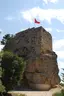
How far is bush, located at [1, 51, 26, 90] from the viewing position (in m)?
46.1

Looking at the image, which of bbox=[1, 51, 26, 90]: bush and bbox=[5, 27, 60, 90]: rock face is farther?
bbox=[5, 27, 60, 90]: rock face

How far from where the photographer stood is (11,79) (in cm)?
4609

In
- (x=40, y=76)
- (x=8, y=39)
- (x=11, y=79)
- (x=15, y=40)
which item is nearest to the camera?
(x=11, y=79)

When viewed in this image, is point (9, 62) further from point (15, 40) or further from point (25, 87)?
point (15, 40)

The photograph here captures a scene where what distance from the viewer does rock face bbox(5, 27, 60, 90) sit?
6062 cm

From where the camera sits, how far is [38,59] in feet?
202

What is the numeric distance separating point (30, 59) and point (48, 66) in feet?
13.3

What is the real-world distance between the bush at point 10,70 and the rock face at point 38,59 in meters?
12.9

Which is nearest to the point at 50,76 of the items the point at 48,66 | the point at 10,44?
the point at 48,66

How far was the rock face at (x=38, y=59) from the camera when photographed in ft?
199

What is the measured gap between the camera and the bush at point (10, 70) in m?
46.1

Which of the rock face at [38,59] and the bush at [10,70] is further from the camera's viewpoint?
the rock face at [38,59]

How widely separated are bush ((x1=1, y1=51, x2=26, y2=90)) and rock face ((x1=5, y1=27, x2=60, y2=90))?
1293cm

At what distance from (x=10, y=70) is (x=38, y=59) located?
1578cm
